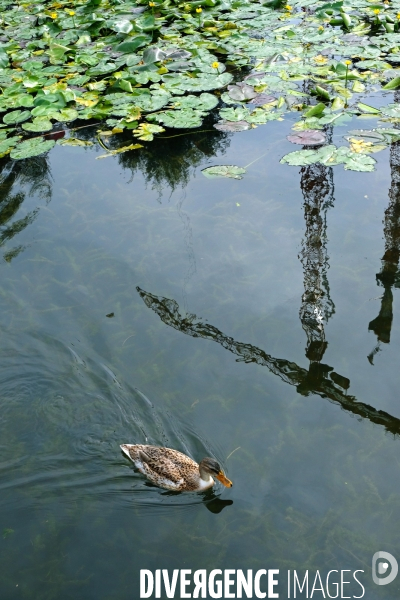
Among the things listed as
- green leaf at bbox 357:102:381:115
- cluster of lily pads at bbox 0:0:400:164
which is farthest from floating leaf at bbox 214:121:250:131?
green leaf at bbox 357:102:381:115

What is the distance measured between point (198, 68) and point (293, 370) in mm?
5489

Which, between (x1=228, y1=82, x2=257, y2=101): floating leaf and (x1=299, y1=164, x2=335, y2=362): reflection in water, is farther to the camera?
(x1=228, y1=82, x2=257, y2=101): floating leaf

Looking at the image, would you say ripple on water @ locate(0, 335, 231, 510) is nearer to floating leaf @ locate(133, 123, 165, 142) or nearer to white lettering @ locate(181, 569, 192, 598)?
white lettering @ locate(181, 569, 192, 598)

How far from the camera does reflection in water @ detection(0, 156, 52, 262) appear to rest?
19.7ft

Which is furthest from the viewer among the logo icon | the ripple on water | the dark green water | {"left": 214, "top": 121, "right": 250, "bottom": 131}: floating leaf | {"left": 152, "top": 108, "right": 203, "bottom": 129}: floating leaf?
{"left": 152, "top": 108, "right": 203, "bottom": 129}: floating leaf

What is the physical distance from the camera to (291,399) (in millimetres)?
4094

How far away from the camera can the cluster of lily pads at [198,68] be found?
7023 millimetres

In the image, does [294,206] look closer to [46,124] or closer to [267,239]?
[267,239]

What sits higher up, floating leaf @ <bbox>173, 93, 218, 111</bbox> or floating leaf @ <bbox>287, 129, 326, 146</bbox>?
floating leaf @ <bbox>173, 93, 218, 111</bbox>

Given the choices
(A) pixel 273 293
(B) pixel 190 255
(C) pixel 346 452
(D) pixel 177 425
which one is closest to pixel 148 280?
(B) pixel 190 255

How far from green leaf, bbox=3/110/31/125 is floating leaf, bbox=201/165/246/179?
2609 mm

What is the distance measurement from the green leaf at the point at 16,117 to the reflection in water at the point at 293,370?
380 centimetres

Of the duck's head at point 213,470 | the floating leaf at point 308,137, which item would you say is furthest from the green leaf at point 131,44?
the duck's head at point 213,470

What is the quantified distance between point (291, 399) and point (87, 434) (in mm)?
1442
